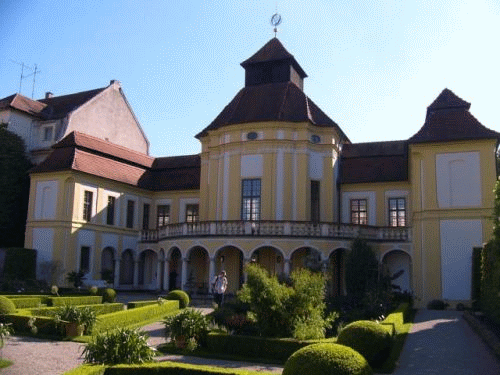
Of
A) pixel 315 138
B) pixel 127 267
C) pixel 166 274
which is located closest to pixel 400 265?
pixel 315 138

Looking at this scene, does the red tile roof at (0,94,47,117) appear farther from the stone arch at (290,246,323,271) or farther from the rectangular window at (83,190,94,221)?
the stone arch at (290,246,323,271)

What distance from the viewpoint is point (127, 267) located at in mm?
40500

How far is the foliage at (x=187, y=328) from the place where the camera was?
49.7 ft

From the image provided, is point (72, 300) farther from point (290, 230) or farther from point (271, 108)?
point (271, 108)

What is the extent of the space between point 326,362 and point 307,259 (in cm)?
1875

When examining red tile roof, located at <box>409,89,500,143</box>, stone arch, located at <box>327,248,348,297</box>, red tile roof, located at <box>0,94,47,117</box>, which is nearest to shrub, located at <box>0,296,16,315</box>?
stone arch, located at <box>327,248,348,297</box>

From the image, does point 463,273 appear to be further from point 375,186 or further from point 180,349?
point 180,349

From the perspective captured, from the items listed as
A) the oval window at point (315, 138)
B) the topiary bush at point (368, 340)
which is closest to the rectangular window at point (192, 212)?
the oval window at point (315, 138)

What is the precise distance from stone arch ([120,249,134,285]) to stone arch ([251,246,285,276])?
11.9m

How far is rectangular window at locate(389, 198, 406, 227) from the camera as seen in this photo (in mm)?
35312

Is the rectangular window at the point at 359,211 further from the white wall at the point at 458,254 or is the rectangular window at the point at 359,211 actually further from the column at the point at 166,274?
the column at the point at 166,274

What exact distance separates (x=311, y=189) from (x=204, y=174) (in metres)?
7.79

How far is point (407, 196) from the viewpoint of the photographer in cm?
3534

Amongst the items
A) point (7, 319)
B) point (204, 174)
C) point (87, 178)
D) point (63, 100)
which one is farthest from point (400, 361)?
point (63, 100)
